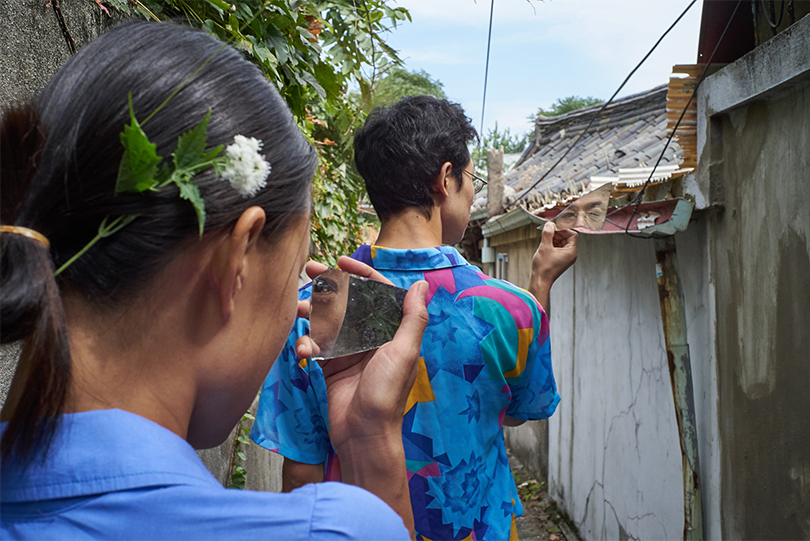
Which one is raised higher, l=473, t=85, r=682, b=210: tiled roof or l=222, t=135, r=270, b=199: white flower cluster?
l=473, t=85, r=682, b=210: tiled roof

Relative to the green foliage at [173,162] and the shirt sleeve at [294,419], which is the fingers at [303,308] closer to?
the shirt sleeve at [294,419]

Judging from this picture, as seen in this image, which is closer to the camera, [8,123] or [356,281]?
[8,123]

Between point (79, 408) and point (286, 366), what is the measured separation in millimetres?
1021

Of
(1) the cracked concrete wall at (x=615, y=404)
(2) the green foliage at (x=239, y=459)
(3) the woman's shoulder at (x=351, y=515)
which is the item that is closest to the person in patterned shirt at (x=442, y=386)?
(3) the woman's shoulder at (x=351, y=515)

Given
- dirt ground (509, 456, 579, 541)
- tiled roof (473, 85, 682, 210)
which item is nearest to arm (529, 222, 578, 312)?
tiled roof (473, 85, 682, 210)

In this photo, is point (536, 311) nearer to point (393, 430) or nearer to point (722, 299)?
point (393, 430)

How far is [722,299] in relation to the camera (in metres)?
2.93

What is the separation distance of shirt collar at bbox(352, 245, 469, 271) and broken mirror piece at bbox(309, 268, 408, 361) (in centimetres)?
34

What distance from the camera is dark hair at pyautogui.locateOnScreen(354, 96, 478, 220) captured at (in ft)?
6.16

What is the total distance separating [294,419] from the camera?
171cm

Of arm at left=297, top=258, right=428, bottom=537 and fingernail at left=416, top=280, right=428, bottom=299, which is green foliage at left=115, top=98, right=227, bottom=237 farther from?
fingernail at left=416, top=280, right=428, bottom=299

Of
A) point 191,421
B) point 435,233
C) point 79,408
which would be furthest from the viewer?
point 435,233

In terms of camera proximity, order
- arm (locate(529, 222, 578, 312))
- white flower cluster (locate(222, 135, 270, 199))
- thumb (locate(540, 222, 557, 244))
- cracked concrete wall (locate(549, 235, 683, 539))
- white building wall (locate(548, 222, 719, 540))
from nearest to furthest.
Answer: white flower cluster (locate(222, 135, 270, 199)) → arm (locate(529, 222, 578, 312)) → thumb (locate(540, 222, 557, 244)) → white building wall (locate(548, 222, 719, 540)) → cracked concrete wall (locate(549, 235, 683, 539))

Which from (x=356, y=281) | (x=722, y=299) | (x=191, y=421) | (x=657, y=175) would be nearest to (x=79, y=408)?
(x=191, y=421)
